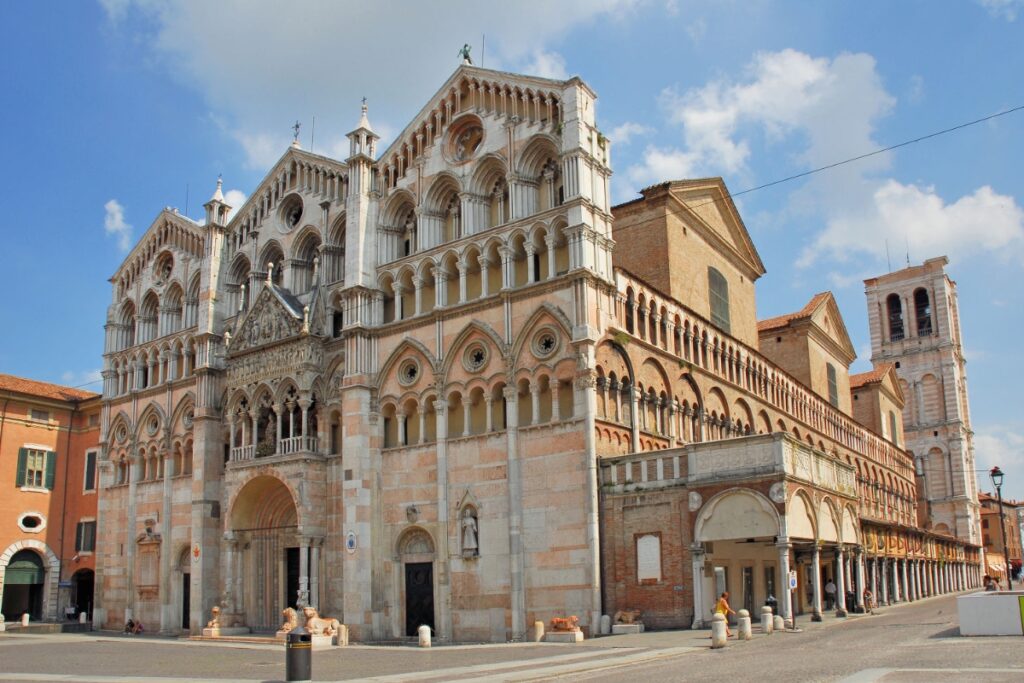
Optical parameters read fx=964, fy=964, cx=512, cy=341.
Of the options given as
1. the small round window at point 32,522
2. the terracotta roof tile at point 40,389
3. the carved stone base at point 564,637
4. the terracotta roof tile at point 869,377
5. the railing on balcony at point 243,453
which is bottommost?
the carved stone base at point 564,637

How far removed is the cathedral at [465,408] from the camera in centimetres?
2884

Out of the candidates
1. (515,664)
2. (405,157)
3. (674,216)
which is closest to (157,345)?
(405,157)

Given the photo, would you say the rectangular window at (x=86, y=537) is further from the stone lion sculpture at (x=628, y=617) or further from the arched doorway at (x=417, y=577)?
the stone lion sculpture at (x=628, y=617)

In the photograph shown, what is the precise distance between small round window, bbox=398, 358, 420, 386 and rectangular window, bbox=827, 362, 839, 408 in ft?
109

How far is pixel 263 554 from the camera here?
3881cm

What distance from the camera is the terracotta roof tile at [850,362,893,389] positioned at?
69.7m

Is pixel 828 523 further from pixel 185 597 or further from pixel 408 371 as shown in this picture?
pixel 185 597

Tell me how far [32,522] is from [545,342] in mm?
32920

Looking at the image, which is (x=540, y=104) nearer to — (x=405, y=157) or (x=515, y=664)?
(x=405, y=157)

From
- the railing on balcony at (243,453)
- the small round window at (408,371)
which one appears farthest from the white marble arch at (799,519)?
the railing on balcony at (243,453)

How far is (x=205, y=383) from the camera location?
41750 millimetres

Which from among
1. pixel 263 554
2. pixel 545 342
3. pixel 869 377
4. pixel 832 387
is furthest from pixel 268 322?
pixel 869 377

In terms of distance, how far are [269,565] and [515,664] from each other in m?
20.6

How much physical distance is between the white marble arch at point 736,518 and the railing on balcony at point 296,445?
1586 centimetres
